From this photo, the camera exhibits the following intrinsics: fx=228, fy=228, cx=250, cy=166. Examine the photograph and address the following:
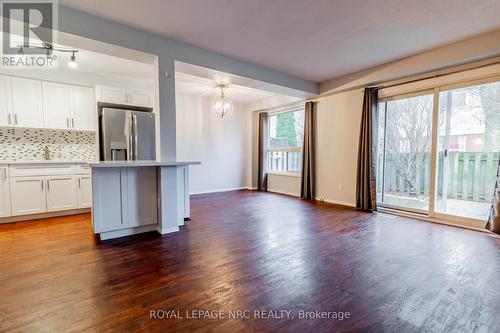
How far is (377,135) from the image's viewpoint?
4.30 meters

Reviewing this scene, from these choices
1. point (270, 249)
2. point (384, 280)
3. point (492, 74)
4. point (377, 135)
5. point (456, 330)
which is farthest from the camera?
point (377, 135)

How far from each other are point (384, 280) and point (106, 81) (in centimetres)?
535

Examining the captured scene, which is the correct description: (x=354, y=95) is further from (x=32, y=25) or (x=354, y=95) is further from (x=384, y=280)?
(x=32, y=25)

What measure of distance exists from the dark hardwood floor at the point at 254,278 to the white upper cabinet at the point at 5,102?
5.55 feet

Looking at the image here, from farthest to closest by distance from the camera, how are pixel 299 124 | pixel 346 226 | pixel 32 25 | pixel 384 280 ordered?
1. pixel 299 124
2. pixel 346 226
3. pixel 32 25
4. pixel 384 280

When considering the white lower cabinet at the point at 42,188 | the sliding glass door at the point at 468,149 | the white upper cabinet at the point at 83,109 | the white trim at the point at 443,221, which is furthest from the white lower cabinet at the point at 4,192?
the sliding glass door at the point at 468,149

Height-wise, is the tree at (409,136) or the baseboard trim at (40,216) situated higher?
the tree at (409,136)

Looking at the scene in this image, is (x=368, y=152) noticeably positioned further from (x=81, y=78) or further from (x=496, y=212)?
(x=81, y=78)

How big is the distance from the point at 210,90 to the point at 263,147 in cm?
222

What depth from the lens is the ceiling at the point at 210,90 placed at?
4.70 m

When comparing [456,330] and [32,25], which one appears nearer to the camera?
[456,330]

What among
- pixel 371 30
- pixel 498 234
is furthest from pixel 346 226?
pixel 371 30

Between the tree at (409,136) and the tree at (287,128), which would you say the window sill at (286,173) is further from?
the tree at (409,136)

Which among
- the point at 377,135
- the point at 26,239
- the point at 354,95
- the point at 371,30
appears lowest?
the point at 26,239
